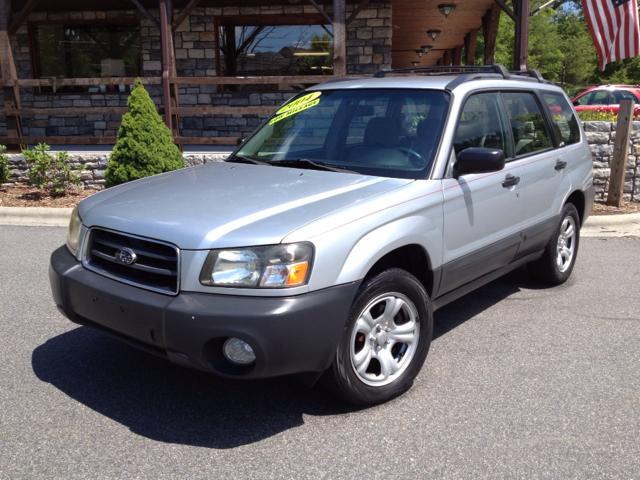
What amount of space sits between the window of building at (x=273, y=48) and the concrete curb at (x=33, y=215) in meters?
7.16

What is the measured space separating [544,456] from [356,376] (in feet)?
3.16

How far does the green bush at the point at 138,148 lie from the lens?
8555 millimetres

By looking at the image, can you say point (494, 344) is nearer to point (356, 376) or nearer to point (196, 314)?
point (356, 376)

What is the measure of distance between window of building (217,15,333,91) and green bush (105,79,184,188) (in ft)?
19.9

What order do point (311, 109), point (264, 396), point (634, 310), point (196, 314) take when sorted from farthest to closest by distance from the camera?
point (634, 310), point (311, 109), point (264, 396), point (196, 314)

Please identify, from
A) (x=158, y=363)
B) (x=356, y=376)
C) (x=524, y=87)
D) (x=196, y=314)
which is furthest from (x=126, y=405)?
(x=524, y=87)

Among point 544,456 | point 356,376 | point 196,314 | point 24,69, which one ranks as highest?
point 24,69

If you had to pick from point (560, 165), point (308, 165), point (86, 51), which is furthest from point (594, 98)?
point (308, 165)

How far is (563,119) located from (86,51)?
12897 millimetres

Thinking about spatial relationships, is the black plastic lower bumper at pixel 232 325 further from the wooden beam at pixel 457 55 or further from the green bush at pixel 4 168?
the wooden beam at pixel 457 55

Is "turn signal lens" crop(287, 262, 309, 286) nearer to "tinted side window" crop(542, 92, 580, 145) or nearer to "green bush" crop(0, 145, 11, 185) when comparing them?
"tinted side window" crop(542, 92, 580, 145)

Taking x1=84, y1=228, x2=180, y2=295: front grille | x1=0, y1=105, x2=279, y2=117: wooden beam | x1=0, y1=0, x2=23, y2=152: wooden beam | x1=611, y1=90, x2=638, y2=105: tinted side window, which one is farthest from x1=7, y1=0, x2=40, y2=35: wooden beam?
x1=611, y1=90, x2=638, y2=105: tinted side window

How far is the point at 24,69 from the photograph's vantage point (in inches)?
585

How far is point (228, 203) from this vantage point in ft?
10.8
